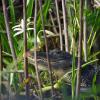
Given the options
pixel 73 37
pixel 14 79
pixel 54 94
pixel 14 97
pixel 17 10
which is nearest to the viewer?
pixel 14 97

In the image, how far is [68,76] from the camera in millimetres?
2510

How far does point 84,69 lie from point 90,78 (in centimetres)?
9

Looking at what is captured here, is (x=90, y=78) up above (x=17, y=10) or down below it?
below

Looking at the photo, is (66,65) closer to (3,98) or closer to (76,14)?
(76,14)

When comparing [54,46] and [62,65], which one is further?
[54,46]

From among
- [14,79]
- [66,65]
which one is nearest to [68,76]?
[66,65]

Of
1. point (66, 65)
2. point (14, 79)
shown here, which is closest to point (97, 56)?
point (66, 65)

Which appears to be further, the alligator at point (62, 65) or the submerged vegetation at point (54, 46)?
the alligator at point (62, 65)

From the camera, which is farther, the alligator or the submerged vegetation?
the alligator

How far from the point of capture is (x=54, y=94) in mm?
2084

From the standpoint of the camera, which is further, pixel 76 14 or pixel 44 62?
pixel 76 14

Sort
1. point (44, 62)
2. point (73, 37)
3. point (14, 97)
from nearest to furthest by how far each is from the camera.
Answer: point (14, 97)
point (44, 62)
point (73, 37)

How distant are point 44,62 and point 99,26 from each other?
2.01 ft

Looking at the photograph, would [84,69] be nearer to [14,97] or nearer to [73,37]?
[73,37]
